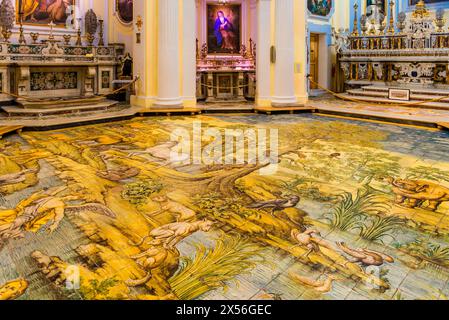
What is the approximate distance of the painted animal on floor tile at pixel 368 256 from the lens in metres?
2.77

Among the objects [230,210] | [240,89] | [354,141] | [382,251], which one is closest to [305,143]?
[354,141]

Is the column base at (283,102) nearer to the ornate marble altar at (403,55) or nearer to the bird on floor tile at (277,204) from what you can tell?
the ornate marble altar at (403,55)

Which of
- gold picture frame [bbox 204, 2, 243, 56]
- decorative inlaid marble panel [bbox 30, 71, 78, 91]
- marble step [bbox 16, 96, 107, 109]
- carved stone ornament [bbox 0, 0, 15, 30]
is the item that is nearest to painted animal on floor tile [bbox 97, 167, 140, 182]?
marble step [bbox 16, 96, 107, 109]

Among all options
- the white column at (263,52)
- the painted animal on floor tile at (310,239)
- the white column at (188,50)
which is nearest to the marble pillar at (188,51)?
the white column at (188,50)

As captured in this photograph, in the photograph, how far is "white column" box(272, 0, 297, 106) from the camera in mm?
11602

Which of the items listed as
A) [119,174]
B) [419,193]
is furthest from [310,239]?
[119,174]

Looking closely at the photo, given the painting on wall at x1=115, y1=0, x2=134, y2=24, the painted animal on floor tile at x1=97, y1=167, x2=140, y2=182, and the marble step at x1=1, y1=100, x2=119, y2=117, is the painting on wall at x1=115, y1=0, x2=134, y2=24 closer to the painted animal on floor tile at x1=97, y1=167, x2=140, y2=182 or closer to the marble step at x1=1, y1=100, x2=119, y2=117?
the marble step at x1=1, y1=100, x2=119, y2=117

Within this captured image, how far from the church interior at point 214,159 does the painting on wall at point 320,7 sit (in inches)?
3.6

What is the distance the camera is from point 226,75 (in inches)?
541

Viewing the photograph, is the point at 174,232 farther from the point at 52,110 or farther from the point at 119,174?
the point at 52,110

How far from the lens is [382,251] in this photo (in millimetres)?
2934
